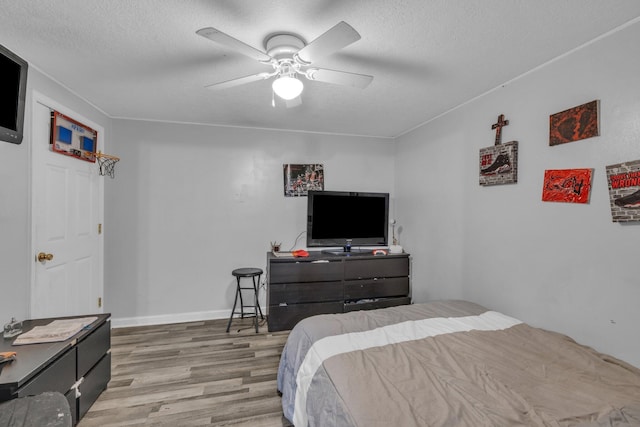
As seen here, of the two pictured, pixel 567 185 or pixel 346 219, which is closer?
pixel 567 185

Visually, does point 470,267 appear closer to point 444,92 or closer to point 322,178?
point 444,92

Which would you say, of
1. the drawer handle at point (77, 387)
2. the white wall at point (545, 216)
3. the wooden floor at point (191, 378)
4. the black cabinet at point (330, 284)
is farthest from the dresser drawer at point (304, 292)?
the drawer handle at point (77, 387)

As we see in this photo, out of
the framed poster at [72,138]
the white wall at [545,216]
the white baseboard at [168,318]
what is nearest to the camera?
the white wall at [545,216]

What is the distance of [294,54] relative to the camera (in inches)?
69.6

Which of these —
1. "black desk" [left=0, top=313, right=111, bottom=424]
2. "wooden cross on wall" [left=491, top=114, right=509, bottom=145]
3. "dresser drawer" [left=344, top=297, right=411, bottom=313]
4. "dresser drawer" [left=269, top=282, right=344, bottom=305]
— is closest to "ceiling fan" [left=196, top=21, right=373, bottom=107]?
"wooden cross on wall" [left=491, top=114, right=509, bottom=145]

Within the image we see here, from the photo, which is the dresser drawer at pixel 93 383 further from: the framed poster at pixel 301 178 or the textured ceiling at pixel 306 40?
the framed poster at pixel 301 178

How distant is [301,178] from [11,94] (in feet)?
8.79

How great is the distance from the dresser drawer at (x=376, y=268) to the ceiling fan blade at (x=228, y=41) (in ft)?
7.81

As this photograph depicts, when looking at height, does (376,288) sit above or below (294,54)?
below

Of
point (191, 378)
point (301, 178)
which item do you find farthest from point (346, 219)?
point (191, 378)

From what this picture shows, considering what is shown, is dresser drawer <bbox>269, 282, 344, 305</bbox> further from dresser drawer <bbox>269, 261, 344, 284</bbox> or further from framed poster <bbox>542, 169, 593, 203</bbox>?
framed poster <bbox>542, 169, 593, 203</bbox>

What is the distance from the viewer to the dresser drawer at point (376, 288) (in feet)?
11.1

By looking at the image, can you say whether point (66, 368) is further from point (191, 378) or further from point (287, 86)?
point (287, 86)

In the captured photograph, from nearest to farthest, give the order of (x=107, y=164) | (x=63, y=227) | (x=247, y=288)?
(x=63, y=227)
(x=107, y=164)
(x=247, y=288)
